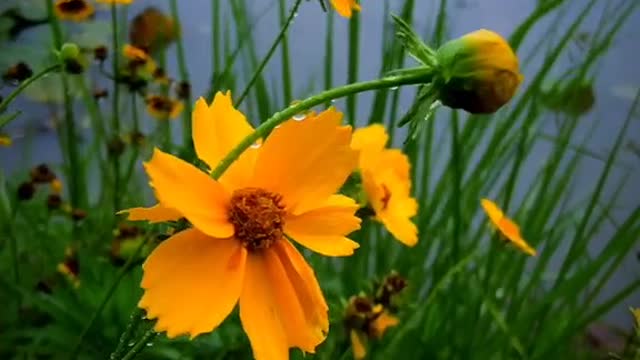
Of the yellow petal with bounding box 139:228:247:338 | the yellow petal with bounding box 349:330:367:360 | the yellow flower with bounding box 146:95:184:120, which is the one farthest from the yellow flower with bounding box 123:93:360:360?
the yellow flower with bounding box 146:95:184:120

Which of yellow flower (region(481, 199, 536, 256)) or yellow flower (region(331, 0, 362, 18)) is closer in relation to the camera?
yellow flower (region(331, 0, 362, 18))

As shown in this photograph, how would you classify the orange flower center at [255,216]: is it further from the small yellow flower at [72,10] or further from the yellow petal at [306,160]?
the small yellow flower at [72,10]

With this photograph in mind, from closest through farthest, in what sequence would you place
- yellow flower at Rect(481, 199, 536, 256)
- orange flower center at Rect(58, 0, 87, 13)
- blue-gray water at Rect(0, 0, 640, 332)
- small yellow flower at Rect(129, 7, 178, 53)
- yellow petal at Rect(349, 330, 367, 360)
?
yellow petal at Rect(349, 330, 367, 360) < yellow flower at Rect(481, 199, 536, 256) < orange flower center at Rect(58, 0, 87, 13) < small yellow flower at Rect(129, 7, 178, 53) < blue-gray water at Rect(0, 0, 640, 332)

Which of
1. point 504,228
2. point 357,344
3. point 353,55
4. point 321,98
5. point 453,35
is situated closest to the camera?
point 321,98

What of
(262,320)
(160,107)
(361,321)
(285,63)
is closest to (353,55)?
(285,63)

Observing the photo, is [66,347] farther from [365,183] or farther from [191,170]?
[191,170]

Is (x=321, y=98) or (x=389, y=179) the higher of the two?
(x=321, y=98)

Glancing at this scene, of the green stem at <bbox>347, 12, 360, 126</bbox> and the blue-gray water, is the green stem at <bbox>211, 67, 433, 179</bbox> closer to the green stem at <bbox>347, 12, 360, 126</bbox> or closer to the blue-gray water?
the green stem at <bbox>347, 12, 360, 126</bbox>

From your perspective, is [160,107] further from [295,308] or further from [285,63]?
[295,308]
